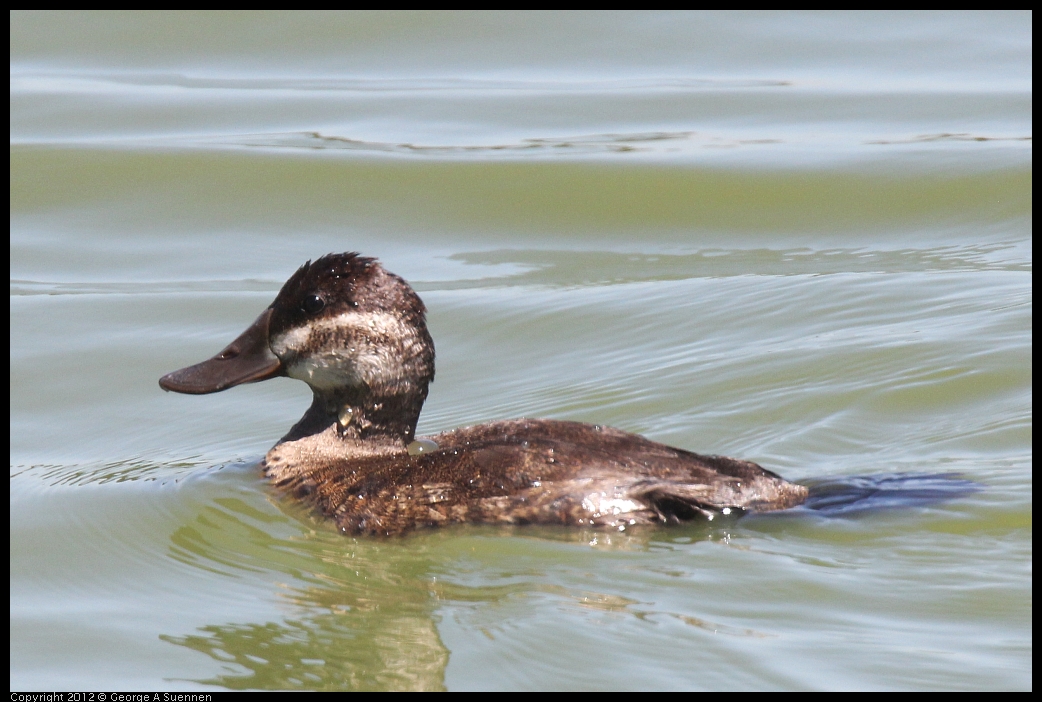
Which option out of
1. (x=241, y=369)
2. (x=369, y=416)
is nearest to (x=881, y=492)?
(x=369, y=416)

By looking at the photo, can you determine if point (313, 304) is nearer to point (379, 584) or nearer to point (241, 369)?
point (241, 369)

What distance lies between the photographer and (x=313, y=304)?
611 cm

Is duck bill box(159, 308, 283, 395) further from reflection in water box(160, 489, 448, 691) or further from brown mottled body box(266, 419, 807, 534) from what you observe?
brown mottled body box(266, 419, 807, 534)

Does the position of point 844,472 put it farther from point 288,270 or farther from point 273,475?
point 288,270

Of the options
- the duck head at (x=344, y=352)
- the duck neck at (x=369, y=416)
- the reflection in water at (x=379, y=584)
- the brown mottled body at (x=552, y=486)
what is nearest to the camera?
the reflection in water at (x=379, y=584)

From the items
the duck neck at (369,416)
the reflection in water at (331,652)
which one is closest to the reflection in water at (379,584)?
the reflection in water at (331,652)

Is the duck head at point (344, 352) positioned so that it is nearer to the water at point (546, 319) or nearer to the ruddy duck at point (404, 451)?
the ruddy duck at point (404, 451)

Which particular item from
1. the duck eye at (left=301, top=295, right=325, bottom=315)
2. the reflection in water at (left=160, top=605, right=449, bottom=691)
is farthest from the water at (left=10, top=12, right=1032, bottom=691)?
the duck eye at (left=301, top=295, right=325, bottom=315)

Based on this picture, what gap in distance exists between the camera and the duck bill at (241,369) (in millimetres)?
6289

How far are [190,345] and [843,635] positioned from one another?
15.6ft

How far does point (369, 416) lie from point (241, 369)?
1.87 feet

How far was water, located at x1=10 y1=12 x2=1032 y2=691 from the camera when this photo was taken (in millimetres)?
4855

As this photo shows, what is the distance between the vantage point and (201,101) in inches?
521
